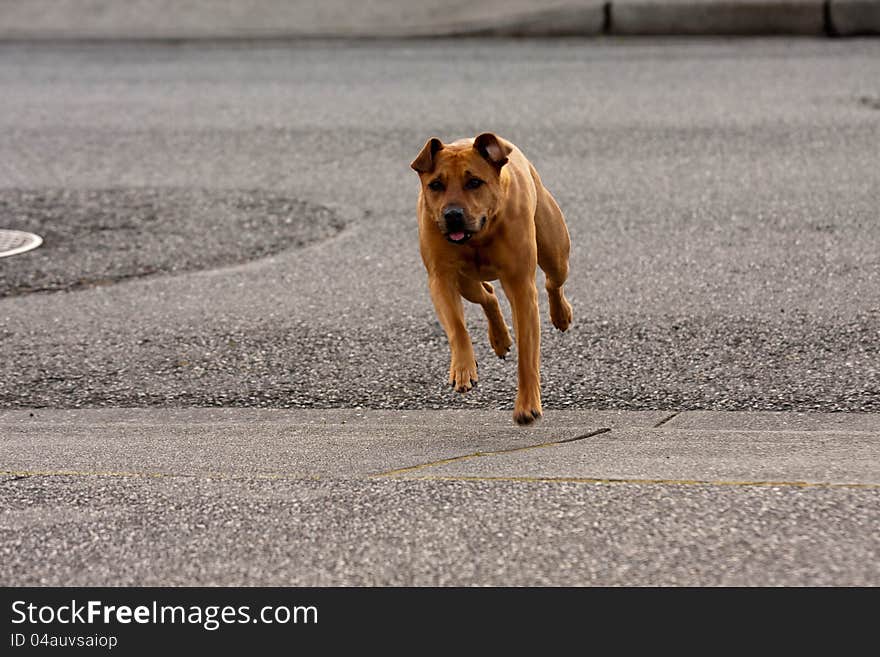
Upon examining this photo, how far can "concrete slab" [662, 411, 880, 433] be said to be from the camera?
5.19 meters

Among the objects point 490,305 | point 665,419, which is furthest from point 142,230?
point 665,419

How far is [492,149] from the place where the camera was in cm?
473

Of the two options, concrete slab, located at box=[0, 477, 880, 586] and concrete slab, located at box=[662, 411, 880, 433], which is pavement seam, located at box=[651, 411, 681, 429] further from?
concrete slab, located at box=[0, 477, 880, 586]

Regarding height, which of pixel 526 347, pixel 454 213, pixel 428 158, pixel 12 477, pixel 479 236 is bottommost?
pixel 12 477

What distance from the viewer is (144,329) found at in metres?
6.91

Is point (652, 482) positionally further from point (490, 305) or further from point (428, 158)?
point (428, 158)

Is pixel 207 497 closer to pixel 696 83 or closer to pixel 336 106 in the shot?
pixel 336 106

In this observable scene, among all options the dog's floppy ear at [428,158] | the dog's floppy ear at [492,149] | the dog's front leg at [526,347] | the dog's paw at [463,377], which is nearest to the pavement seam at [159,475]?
the dog's paw at [463,377]

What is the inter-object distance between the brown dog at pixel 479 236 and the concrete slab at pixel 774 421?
2.22 feet

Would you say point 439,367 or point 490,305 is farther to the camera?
point 439,367

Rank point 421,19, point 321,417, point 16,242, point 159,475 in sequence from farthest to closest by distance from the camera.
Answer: point 421,19
point 16,242
point 321,417
point 159,475

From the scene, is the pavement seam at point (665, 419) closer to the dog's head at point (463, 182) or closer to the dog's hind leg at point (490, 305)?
the dog's hind leg at point (490, 305)

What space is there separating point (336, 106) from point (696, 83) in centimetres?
303

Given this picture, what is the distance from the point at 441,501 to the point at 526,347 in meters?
0.81
